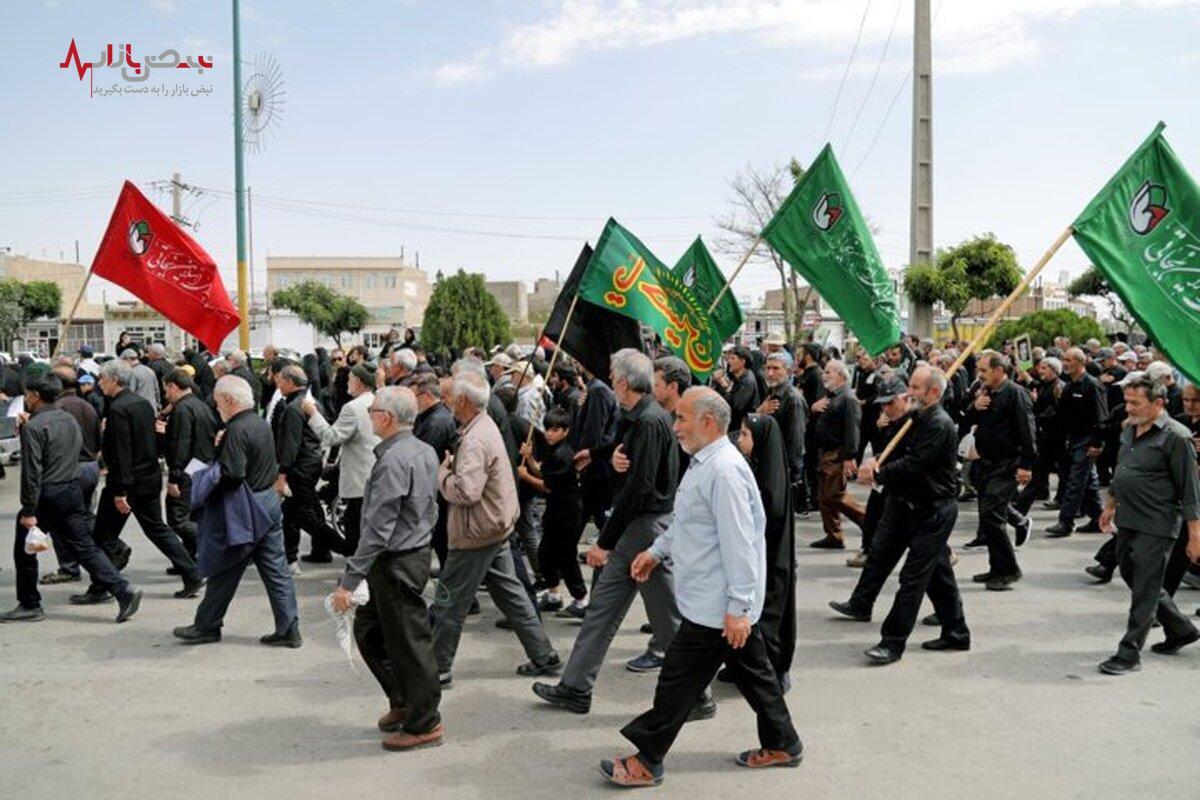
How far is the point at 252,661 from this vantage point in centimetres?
678

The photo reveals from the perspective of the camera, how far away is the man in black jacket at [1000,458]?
343 inches

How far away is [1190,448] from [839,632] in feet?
8.62

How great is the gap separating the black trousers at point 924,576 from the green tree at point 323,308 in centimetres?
7249

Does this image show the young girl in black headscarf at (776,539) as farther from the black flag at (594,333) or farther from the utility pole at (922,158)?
the utility pole at (922,158)

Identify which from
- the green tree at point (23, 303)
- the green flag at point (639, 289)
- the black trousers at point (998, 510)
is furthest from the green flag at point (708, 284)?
the green tree at point (23, 303)

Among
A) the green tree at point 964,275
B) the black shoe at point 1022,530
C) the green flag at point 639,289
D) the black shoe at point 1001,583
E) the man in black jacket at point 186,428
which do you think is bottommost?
the black shoe at point 1001,583

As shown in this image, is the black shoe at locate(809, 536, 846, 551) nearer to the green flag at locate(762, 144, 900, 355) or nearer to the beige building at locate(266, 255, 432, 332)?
the green flag at locate(762, 144, 900, 355)

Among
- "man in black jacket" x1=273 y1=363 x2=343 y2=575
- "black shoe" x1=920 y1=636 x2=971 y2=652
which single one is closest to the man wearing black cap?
"man in black jacket" x1=273 y1=363 x2=343 y2=575

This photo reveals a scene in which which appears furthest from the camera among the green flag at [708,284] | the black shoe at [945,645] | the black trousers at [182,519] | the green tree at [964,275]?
the green tree at [964,275]

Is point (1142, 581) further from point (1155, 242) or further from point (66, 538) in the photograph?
point (66, 538)

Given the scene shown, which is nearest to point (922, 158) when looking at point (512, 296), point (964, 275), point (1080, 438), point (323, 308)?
point (964, 275)

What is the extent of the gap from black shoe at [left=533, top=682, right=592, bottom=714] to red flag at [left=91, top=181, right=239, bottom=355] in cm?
724

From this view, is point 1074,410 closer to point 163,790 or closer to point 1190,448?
point 1190,448

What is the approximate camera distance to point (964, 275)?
23422 mm
